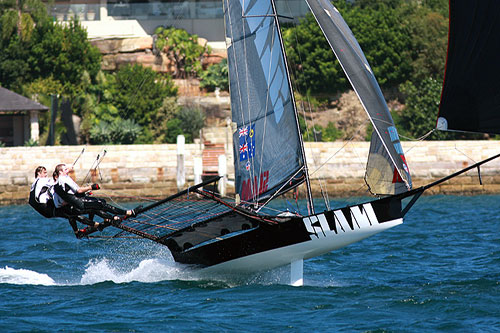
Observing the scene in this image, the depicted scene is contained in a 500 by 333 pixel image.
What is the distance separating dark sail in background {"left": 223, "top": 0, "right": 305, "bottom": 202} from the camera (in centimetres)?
1155

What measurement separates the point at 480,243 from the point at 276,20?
7240 millimetres

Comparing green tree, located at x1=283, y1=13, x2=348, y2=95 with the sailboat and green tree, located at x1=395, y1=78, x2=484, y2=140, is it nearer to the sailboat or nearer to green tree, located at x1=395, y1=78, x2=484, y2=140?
green tree, located at x1=395, y1=78, x2=484, y2=140

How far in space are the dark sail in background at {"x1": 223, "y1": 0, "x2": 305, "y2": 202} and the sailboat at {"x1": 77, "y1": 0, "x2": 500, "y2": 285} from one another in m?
0.01

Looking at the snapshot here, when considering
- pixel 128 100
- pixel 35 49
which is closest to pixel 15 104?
pixel 35 49

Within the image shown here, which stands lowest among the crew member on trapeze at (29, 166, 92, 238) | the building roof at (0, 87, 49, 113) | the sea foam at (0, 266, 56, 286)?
the sea foam at (0, 266, 56, 286)

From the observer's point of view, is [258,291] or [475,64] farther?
[258,291]

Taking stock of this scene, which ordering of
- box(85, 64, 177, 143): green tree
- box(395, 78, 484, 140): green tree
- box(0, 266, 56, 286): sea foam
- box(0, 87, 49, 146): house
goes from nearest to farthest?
box(0, 266, 56, 286): sea foam, box(0, 87, 49, 146): house, box(395, 78, 484, 140): green tree, box(85, 64, 177, 143): green tree

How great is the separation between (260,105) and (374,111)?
2.03 metres

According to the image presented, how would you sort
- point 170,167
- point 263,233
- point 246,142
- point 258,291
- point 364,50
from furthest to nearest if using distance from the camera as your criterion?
point 364,50 < point 170,167 < point 246,142 < point 258,291 < point 263,233

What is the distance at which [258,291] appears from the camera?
11.1 m

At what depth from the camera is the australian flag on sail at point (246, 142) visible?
11875mm

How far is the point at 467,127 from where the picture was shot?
9.72 meters

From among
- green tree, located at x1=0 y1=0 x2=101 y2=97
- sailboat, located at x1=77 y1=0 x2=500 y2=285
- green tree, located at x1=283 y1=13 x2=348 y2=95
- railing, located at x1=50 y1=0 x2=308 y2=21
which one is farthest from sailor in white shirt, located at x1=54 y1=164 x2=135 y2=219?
railing, located at x1=50 y1=0 x2=308 y2=21

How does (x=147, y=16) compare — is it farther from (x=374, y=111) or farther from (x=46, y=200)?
(x=374, y=111)
